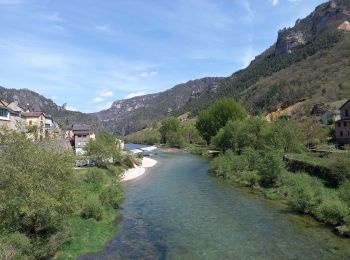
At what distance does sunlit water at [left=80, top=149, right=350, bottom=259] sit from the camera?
2662 cm

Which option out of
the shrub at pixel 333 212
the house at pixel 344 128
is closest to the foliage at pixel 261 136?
the house at pixel 344 128

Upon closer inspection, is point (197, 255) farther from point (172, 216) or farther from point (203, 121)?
point (203, 121)

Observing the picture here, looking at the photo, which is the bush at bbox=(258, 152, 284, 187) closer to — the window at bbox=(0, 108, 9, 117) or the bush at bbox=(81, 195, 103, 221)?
the bush at bbox=(81, 195, 103, 221)

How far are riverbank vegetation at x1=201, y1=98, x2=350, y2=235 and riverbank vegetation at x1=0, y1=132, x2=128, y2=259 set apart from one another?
21.3m

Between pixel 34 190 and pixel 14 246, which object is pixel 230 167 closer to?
pixel 34 190

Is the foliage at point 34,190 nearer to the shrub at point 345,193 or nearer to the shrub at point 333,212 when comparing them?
the shrub at point 333,212

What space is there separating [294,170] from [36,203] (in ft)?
138

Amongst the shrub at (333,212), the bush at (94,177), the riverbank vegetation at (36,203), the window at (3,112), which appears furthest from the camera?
the window at (3,112)

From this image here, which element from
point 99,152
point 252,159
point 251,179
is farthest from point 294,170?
point 99,152

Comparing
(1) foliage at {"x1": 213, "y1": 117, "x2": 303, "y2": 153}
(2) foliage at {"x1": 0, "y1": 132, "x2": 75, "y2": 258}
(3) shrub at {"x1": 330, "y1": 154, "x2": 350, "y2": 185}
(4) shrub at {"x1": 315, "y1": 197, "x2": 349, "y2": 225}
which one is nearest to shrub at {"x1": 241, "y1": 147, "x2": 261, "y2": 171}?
(1) foliage at {"x1": 213, "y1": 117, "x2": 303, "y2": 153}

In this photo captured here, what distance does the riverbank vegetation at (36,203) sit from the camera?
2194 centimetres

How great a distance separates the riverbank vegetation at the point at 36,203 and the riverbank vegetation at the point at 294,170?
2132 centimetres

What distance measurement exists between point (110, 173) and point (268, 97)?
500ft

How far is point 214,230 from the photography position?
32344mm
